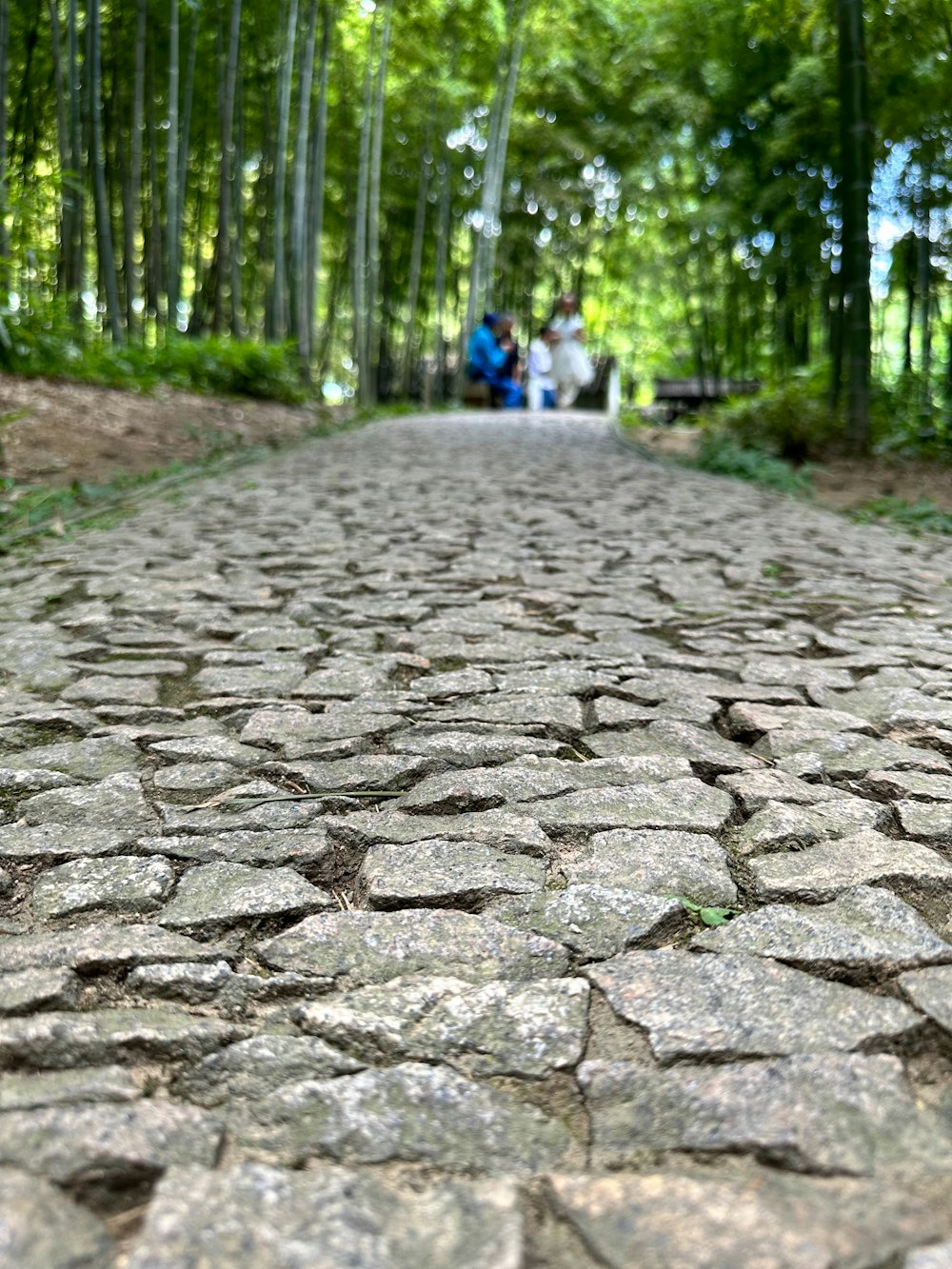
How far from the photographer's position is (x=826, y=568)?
4.84 metres

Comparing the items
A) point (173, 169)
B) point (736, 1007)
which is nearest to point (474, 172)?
point (173, 169)

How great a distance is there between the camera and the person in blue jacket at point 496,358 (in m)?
17.0

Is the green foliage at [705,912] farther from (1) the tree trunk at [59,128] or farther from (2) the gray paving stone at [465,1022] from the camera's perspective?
(1) the tree trunk at [59,128]

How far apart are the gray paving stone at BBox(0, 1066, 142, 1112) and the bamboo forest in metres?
4.91

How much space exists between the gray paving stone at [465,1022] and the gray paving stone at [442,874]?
25 cm

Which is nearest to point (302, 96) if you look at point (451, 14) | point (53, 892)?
point (451, 14)

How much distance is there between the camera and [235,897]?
69.4 inches

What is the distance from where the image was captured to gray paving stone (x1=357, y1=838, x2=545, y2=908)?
1.78 meters

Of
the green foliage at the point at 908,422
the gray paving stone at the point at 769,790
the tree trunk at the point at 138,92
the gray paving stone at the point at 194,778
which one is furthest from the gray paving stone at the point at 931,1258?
the tree trunk at the point at 138,92

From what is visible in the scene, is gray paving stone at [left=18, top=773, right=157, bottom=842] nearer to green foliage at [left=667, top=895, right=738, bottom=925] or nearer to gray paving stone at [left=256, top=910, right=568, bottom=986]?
gray paving stone at [left=256, top=910, right=568, bottom=986]

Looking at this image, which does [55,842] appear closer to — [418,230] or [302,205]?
[302,205]

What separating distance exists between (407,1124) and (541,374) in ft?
58.0

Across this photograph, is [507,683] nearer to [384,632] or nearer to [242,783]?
[384,632]

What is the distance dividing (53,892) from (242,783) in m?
0.54
